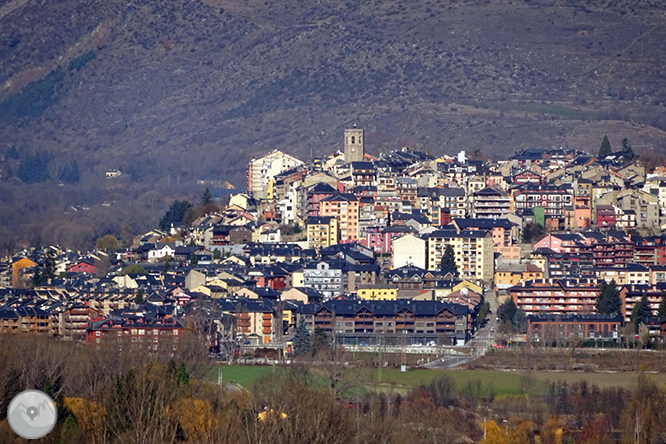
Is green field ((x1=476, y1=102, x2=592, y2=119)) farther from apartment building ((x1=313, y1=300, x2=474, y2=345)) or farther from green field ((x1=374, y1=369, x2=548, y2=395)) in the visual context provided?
green field ((x1=374, y1=369, x2=548, y2=395))

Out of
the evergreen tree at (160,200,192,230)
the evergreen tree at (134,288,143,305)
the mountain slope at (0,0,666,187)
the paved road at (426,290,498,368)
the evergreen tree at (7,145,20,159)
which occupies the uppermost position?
the mountain slope at (0,0,666,187)

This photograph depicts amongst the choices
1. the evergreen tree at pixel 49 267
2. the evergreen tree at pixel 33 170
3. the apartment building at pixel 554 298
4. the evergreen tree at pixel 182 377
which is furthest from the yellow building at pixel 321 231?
the evergreen tree at pixel 33 170

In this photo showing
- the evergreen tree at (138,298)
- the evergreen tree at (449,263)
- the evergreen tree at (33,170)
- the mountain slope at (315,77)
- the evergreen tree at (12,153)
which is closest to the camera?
the evergreen tree at (138,298)

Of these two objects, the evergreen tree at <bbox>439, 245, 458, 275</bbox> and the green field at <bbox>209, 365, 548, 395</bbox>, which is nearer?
the green field at <bbox>209, 365, 548, 395</bbox>

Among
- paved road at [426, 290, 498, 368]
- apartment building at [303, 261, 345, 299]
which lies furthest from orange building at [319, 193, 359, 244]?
paved road at [426, 290, 498, 368]

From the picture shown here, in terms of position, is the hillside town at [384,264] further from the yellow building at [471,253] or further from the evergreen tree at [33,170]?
the evergreen tree at [33,170]

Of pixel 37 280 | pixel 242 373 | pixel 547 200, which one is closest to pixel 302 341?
pixel 242 373

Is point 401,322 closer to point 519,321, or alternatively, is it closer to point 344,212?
point 519,321
